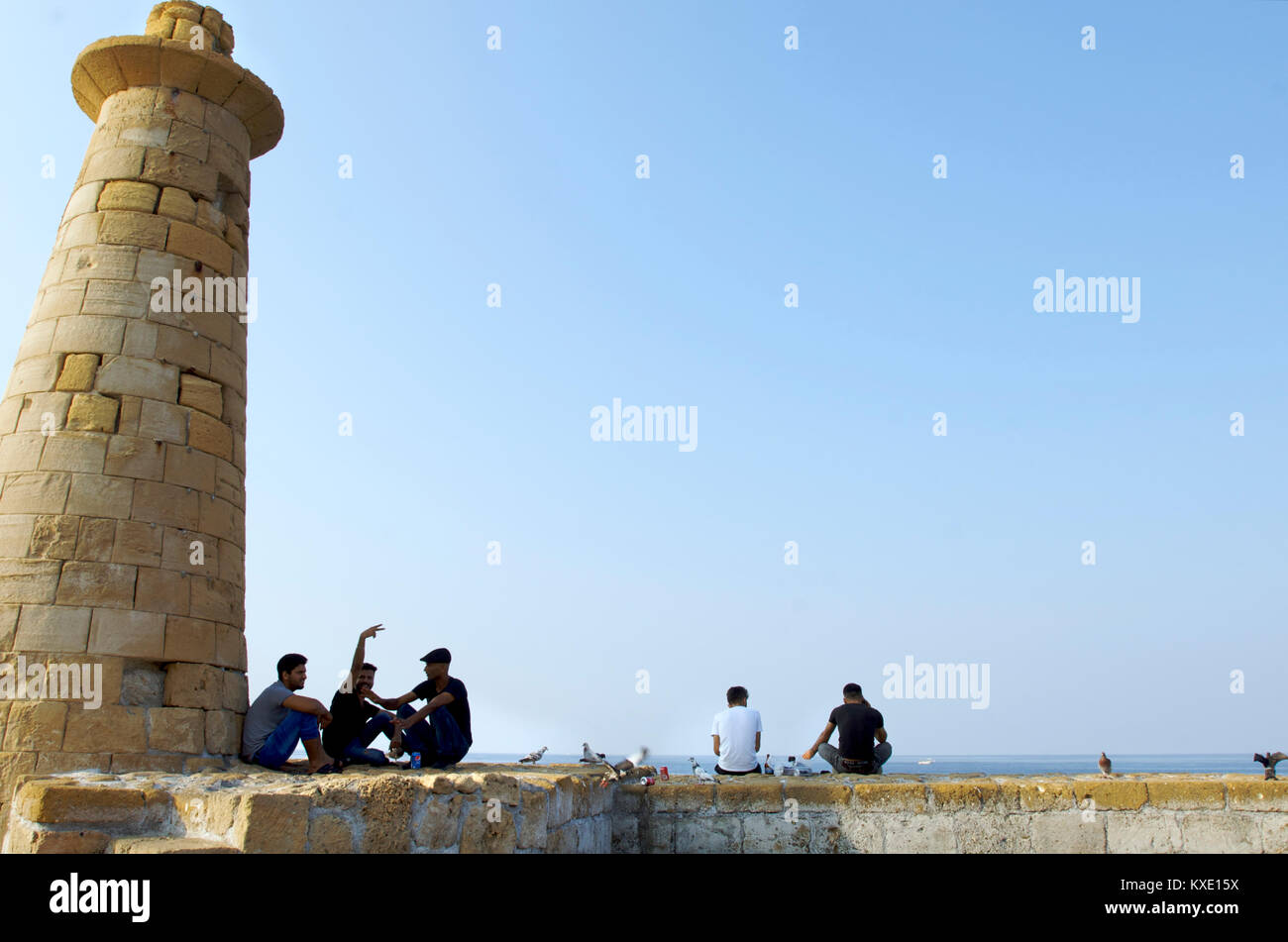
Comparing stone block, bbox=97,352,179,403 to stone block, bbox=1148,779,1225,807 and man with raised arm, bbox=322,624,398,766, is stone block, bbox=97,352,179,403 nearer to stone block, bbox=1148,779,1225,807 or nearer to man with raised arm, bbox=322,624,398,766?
man with raised arm, bbox=322,624,398,766

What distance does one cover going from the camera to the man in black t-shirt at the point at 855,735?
8.24 meters

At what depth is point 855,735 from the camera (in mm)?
8242

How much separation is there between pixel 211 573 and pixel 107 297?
90.5 inches

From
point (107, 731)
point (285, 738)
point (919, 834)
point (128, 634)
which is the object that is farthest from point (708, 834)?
point (128, 634)

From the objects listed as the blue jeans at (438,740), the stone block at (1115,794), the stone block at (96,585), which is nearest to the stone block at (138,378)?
the stone block at (96,585)

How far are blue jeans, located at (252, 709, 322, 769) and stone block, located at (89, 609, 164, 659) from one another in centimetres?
107

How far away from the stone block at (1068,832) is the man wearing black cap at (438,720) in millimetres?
4404

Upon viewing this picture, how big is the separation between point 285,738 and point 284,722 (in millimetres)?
120

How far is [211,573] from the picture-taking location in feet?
23.3

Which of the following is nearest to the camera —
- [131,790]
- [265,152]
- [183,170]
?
[131,790]

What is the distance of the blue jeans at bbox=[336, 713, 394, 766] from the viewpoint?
7340mm

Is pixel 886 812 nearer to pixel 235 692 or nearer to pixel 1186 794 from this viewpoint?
pixel 1186 794
